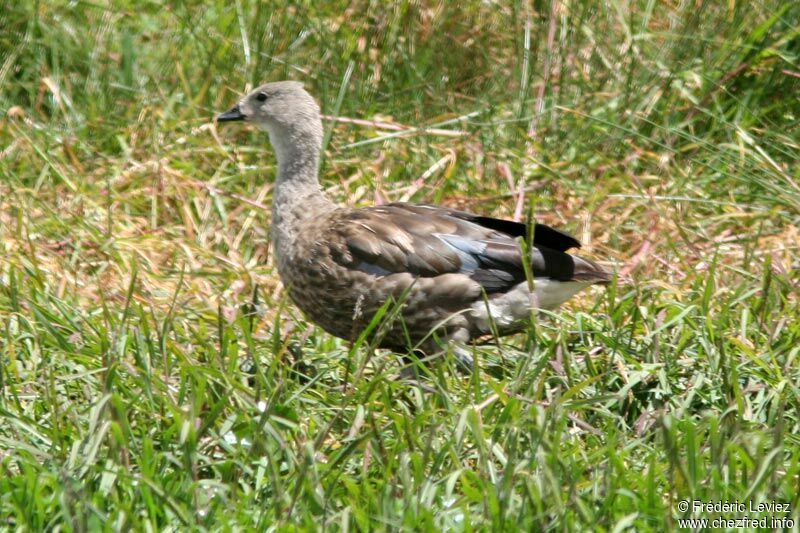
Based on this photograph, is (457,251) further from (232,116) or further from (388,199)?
(232,116)

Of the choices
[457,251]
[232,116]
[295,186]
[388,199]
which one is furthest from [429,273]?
[232,116]

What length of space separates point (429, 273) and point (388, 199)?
141 cm

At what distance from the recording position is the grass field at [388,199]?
341cm

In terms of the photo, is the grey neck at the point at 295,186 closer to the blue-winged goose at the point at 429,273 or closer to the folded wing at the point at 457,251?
the blue-winged goose at the point at 429,273

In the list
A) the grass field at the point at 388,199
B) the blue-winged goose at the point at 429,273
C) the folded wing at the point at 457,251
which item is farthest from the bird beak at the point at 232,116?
the folded wing at the point at 457,251

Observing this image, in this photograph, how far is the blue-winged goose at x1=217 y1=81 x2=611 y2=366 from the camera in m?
4.84

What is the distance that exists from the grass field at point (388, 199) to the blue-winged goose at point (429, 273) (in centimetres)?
15

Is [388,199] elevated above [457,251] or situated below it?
below

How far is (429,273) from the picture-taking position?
4.86 m

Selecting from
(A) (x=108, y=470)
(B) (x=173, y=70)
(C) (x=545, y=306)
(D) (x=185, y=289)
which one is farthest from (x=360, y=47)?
(A) (x=108, y=470)

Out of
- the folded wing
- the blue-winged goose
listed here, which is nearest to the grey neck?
the blue-winged goose

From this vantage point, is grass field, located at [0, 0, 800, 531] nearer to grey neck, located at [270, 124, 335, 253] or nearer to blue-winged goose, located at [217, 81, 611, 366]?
blue-winged goose, located at [217, 81, 611, 366]

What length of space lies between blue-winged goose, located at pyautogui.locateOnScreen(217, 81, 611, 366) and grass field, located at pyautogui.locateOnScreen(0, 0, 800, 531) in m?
0.15

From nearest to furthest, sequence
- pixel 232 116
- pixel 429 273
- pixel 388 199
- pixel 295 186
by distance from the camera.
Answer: pixel 429 273
pixel 295 186
pixel 232 116
pixel 388 199
